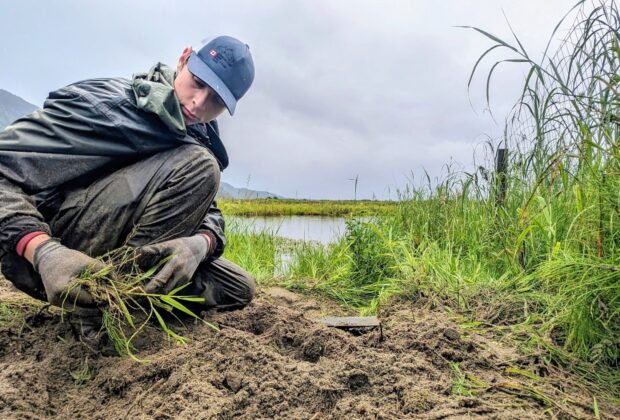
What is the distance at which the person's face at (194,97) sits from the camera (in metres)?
2.21

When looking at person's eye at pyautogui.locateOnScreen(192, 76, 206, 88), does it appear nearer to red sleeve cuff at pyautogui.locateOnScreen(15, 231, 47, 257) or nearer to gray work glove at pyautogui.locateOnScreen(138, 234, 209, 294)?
gray work glove at pyautogui.locateOnScreen(138, 234, 209, 294)

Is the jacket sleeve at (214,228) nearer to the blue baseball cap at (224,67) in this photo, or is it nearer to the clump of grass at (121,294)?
the clump of grass at (121,294)

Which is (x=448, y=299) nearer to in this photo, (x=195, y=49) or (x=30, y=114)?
(x=195, y=49)

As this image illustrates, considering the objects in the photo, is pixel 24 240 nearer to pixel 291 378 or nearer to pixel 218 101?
pixel 218 101

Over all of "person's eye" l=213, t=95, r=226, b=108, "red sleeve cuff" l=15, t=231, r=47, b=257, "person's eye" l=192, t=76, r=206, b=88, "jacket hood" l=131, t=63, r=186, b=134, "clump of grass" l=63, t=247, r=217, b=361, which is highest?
"person's eye" l=192, t=76, r=206, b=88

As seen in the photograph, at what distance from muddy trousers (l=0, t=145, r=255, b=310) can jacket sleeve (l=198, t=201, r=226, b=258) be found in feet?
0.76

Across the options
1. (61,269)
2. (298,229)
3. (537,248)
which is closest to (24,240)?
(61,269)

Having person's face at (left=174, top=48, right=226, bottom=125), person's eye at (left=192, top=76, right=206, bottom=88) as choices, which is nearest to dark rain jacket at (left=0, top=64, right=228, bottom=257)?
person's face at (left=174, top=48, right=226, bottom=125)

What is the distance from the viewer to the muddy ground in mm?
1463

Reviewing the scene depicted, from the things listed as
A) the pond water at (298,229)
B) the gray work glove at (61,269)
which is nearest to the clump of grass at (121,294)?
the gray work glove at (61,269)

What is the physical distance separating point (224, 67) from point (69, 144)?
732 mm

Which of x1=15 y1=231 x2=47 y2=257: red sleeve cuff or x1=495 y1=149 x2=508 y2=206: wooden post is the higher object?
x1=495 y1=149 x2=508 y2=206: wooden post

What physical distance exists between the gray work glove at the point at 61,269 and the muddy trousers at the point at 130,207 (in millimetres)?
259

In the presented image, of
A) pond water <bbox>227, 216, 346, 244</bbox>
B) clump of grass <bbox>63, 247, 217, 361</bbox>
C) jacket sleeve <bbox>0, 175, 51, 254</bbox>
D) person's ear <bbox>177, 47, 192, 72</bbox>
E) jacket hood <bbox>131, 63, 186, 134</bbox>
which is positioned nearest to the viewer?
clump of grass <bbox>63, 247, 217, 361</bbox>
